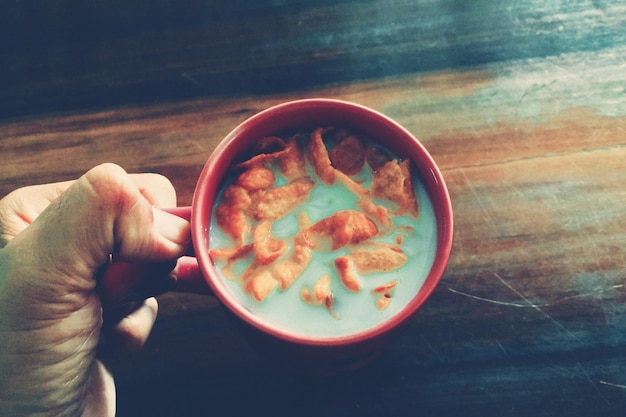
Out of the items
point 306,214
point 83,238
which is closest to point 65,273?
point 83,238

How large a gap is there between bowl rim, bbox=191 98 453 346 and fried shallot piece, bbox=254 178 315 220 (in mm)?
60

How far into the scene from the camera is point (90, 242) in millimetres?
621

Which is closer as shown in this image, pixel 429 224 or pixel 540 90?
pixel 429 224

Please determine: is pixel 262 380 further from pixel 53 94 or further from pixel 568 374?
pixel 53 94

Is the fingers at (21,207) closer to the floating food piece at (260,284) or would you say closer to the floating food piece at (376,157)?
the floating food piece at (260,284)

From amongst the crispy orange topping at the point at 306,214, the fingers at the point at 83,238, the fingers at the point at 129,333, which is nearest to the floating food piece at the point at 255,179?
the crispy orange topping at the point at 306,214

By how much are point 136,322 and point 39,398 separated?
146mm

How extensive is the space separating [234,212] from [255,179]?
51 millimetres

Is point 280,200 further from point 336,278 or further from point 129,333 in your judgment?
point 129,333

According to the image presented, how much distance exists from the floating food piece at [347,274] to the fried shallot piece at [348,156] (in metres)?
0.13

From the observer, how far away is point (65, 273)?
62 centimetres

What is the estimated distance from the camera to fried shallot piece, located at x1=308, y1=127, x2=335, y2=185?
2.33 ft

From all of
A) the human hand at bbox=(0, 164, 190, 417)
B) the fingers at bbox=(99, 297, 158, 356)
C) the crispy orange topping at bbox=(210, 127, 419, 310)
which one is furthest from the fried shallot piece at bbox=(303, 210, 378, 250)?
the fingers at bbox=(99, 297, 158, 356)

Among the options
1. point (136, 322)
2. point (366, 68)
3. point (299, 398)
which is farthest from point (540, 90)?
A: point (136, 322)
